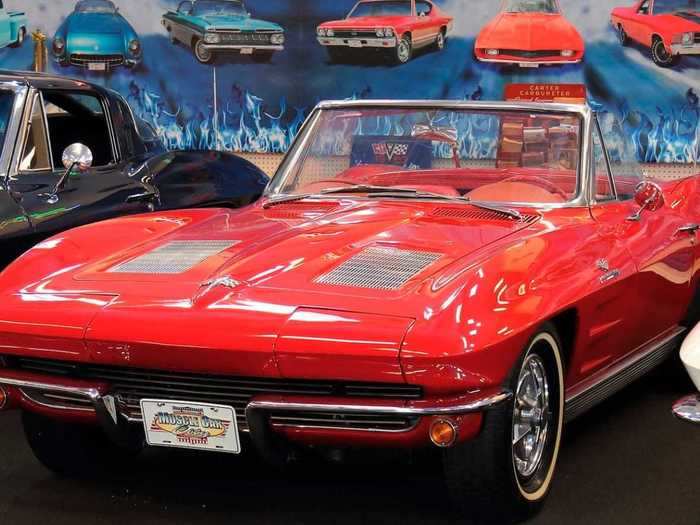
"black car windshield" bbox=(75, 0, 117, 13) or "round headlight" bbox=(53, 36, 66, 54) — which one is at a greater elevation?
"black car windshield" bbox=(75, 0, 117, 13)

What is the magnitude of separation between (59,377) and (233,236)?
82cm

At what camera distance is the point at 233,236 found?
3863 mm

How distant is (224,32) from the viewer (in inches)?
405

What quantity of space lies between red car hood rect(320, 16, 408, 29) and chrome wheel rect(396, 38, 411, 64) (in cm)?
17

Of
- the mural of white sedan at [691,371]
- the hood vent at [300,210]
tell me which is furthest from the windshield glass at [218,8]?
the mural of white sedan at [691,371]

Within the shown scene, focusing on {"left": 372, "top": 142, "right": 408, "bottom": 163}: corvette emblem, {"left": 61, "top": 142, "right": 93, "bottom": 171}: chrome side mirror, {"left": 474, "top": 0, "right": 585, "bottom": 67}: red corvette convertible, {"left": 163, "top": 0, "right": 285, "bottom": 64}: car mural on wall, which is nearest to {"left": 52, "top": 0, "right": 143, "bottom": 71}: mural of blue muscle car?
{"left": 163, "top": 0, "right": 285, "bottom": 64}: car mural on wall

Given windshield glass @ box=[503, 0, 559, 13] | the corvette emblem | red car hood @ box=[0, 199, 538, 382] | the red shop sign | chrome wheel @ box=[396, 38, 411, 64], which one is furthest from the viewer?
chrome wheel @ box=[396, 38, 411, 64]

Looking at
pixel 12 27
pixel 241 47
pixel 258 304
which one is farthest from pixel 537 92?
pixel 12 27

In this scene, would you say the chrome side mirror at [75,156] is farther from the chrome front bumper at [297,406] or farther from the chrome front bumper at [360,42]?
the chrome front bumper at [360,42]

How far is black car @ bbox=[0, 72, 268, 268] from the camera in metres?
5.19

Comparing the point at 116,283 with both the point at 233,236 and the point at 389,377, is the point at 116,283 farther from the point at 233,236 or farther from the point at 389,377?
the point at 389,377

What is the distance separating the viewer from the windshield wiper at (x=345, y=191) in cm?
432

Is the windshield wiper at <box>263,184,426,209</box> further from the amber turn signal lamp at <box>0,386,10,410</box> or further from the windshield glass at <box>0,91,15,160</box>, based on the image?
the windshield glass at <box>0,91,15,160</box>

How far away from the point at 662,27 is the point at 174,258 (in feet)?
20.9
